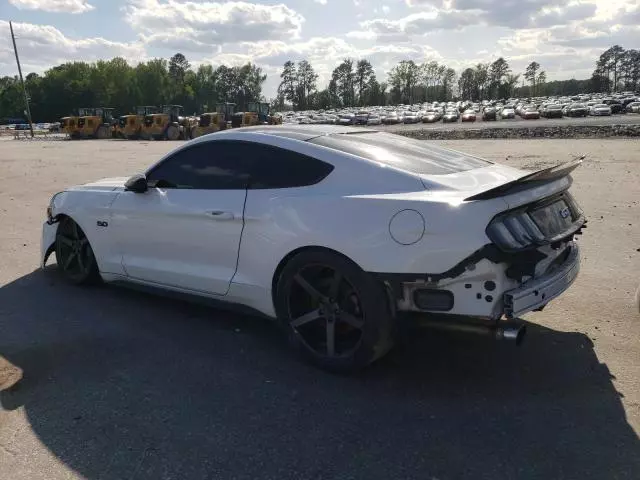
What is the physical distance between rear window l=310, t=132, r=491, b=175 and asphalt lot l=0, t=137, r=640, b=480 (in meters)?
1.30

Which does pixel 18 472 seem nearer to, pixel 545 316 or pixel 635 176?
pixel 545 316

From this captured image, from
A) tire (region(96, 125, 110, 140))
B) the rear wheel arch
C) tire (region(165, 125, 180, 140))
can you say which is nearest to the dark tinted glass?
the rear wheel arch

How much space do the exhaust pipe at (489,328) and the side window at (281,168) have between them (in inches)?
48.2

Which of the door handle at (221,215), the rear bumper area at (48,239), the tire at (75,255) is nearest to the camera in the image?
the door handle at (221,215)

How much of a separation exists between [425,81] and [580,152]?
134296 millimetres

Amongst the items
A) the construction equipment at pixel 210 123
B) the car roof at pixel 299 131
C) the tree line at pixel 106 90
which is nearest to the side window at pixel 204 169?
the car roof at pixel 299 131

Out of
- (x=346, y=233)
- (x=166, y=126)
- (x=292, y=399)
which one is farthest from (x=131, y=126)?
(x=292, y=399)

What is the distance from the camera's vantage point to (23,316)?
5012 mm

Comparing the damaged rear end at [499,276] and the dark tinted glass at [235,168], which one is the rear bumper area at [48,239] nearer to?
the dark tinted glass at [235,168]

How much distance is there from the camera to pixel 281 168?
164 inches

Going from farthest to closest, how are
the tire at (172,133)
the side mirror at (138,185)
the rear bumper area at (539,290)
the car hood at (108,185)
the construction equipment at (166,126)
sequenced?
the construction equipment at (166,126) < the tire at (172,133) < the car hood at (108,185) < the side mirror at (138,185) < the rear bumper area at (539,290)

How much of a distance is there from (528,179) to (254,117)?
1760 inches

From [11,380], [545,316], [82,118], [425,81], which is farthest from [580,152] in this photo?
[425,81]

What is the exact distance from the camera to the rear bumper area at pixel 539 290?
3.34 metres
